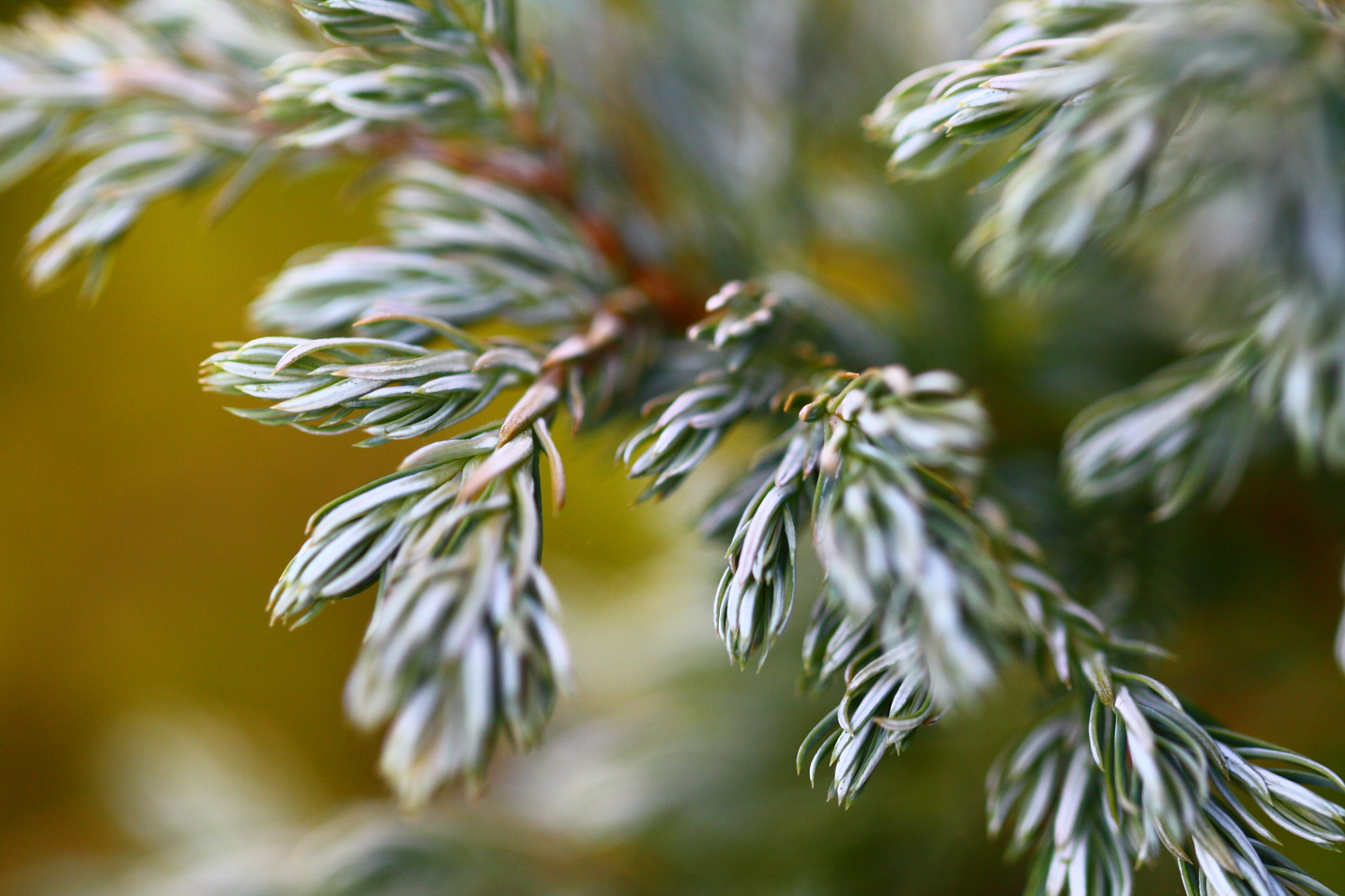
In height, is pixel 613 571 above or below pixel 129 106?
below

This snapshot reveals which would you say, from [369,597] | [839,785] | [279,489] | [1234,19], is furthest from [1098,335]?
[279,489]

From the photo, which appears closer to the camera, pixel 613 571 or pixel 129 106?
pixel 129 106

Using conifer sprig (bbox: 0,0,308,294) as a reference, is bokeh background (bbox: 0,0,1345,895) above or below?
below

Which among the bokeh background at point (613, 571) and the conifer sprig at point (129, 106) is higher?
the conifer sprig at point (129, 106)

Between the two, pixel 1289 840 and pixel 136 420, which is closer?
pixel 1289 840

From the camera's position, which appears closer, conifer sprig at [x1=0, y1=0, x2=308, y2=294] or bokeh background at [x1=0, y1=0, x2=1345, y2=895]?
conifer sprig at [x1=0, y1=0, x2=308, y2=294]

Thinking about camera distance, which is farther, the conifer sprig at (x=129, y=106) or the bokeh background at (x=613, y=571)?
the bokeh background at (x=613, y=571)

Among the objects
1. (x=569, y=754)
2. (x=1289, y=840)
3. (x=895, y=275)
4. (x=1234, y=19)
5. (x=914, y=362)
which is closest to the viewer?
(x=1234, y=19)

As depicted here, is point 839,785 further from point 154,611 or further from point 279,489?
point 154,611
